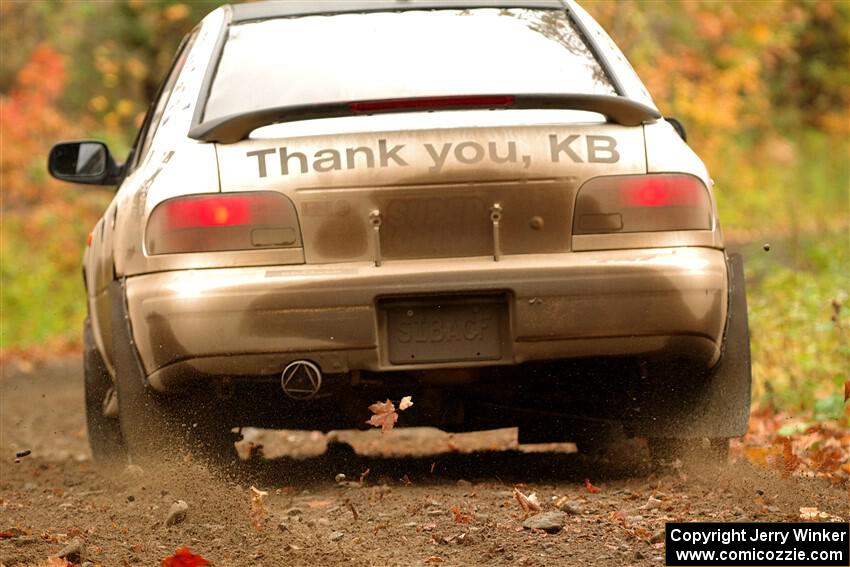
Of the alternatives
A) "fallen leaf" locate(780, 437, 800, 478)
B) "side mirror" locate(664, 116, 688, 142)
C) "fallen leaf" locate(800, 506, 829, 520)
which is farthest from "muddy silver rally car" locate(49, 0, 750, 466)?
"side mirror" locate(664, 116, 688, 142)

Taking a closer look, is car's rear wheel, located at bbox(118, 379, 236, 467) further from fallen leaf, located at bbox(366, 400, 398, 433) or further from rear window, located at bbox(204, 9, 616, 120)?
rear window, located at bbox(204, 9, 616, 120)

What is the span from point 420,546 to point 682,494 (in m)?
1.12

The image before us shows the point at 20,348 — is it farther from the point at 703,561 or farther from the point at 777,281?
the point at 703,561

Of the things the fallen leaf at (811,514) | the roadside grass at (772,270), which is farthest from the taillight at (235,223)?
the roadside grass at (772,270)

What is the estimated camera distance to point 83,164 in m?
6.65

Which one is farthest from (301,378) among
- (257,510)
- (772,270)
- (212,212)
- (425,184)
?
(772,270)

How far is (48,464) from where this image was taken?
711cm

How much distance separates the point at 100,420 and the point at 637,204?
108 inches

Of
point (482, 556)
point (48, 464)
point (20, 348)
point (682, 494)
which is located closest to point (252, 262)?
point (482, 556)

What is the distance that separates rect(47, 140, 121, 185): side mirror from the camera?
260 inches

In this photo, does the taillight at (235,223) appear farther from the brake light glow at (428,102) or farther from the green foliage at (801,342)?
the green foliage at (801,342)

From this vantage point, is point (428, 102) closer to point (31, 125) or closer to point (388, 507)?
point (388, 507)

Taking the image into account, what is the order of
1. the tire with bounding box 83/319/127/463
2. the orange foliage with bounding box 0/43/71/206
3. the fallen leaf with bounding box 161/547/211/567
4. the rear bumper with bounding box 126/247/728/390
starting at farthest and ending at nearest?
the orange foliage with bounding box 0/43/71/206 < the tire with bounding box 83/319/127/463 < the rear bumper with bounding box 126/247/728/390 < the fallen leaf with bounding box 161/547/211/567

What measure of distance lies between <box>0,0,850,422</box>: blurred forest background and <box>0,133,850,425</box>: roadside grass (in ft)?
0.07
